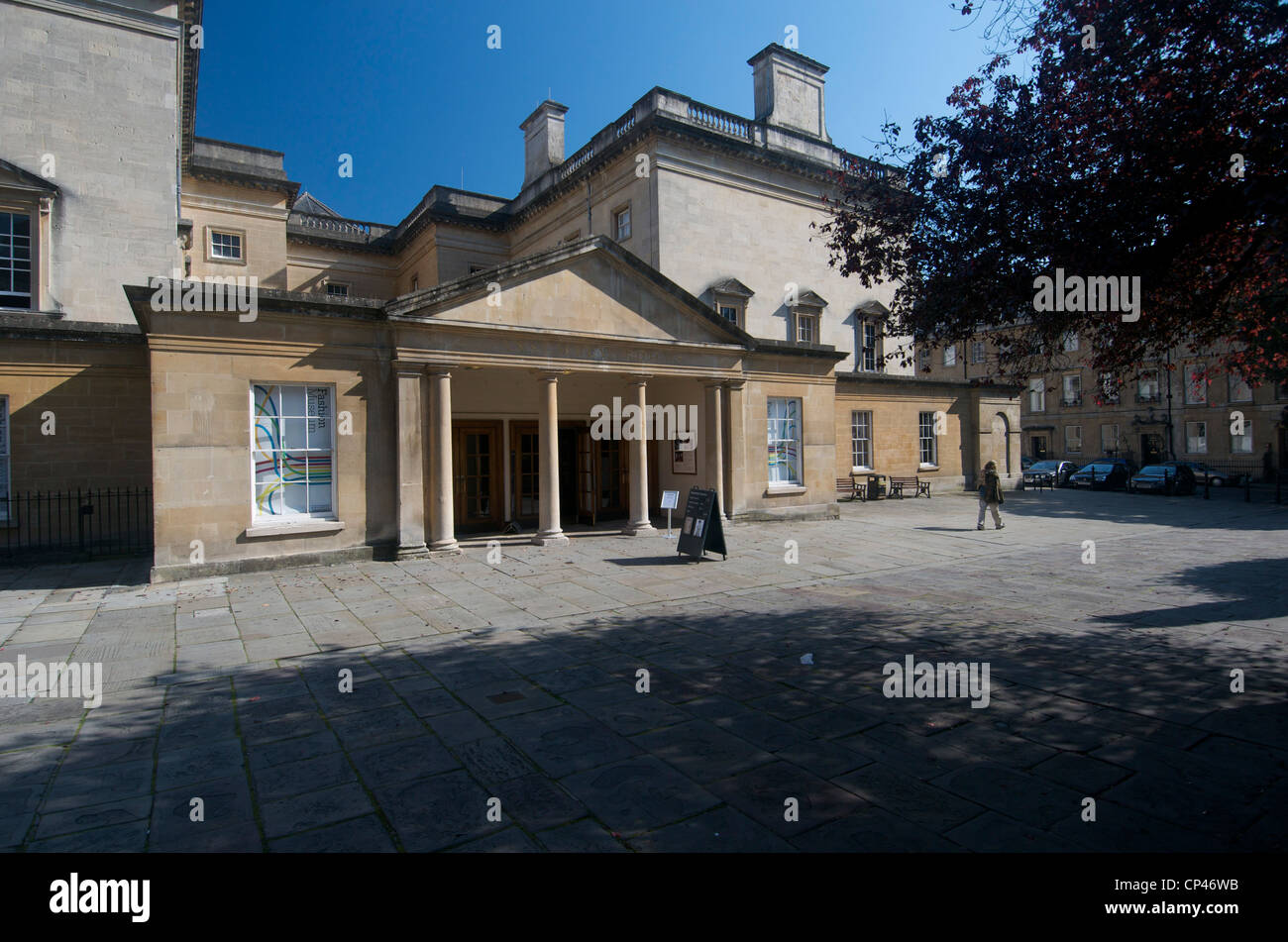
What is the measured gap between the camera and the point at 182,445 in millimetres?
10688

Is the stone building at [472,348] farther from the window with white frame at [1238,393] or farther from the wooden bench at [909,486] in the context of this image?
the window with white frame at [1238,393]

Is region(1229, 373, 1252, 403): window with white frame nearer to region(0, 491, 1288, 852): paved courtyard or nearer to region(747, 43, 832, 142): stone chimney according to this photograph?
region(747, 43, 832, 142): stone chimney

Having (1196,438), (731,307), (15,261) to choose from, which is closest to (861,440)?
(731,307)

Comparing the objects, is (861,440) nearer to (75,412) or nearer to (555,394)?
(555,394)

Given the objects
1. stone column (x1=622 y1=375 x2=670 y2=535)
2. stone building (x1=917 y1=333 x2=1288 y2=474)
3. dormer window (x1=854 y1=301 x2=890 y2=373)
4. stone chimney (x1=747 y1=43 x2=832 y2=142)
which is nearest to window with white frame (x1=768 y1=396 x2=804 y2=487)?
stone column (x1=622 y1=375 x2=670 y2=535)

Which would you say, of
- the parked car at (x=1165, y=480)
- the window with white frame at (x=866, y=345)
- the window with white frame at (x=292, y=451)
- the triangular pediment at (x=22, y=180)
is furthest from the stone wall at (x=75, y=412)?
the parked car at (x=1165, y=480)

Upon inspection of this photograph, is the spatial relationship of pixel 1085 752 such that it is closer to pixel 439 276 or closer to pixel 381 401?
pixel 381 401

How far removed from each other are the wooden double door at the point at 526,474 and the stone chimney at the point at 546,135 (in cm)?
1555

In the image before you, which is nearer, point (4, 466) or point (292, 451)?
point (292, 451)

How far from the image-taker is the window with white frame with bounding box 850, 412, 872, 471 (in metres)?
25.2

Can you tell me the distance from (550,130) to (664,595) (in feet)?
81.3

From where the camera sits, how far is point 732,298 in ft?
77.2

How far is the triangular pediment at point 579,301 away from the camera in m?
12.8

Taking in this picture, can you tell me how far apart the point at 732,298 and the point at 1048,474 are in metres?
19.9
